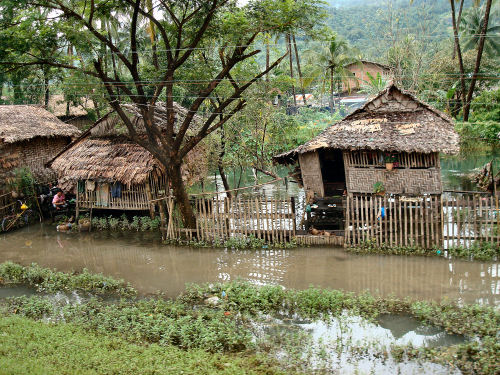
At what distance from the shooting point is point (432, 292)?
8.70m

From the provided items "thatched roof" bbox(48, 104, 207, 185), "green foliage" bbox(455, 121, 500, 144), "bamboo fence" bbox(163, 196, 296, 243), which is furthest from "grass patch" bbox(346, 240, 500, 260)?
"green foliage" bbox(455, 121, 500, 144)

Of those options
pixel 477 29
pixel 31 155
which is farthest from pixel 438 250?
pixel 477 29

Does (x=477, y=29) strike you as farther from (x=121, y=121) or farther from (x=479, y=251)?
(x=121, y=121)

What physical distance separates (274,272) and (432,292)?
3.41 m

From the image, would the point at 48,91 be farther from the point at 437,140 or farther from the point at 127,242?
the point at 437,140

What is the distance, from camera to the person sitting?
51.0 feet

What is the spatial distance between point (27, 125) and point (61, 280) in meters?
9.23

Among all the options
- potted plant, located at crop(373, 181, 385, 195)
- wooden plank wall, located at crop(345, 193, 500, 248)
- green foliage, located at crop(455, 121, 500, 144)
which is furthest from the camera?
green foliage, located at crop(455, 121, 500, 144)

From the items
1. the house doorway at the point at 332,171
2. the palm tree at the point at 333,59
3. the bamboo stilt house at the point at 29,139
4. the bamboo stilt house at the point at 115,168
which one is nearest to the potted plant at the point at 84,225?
the bamboo stilt house at the point at 115,168

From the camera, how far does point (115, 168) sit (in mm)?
14016

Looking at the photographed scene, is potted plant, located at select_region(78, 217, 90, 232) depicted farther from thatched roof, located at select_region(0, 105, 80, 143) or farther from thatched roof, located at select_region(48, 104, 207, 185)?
thatched roof, located at select_region(0, 105, 80, 143)

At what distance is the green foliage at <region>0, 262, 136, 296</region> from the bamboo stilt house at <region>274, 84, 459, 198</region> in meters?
6.08

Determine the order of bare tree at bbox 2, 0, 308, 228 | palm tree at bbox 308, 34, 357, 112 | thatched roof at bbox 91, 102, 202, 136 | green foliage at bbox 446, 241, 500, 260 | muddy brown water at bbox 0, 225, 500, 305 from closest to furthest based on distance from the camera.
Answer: muddy brown water at bbox 0, 225, 500, 305, green foliage at bbox 446, 241, 500, 260, bare tree at bbox 2, 0, 308, 228, thatched roof at bbox 91, 102, 202, 136, palm tree at bbox 308, 34, 357, 112

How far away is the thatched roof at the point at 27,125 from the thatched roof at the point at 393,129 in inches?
405
